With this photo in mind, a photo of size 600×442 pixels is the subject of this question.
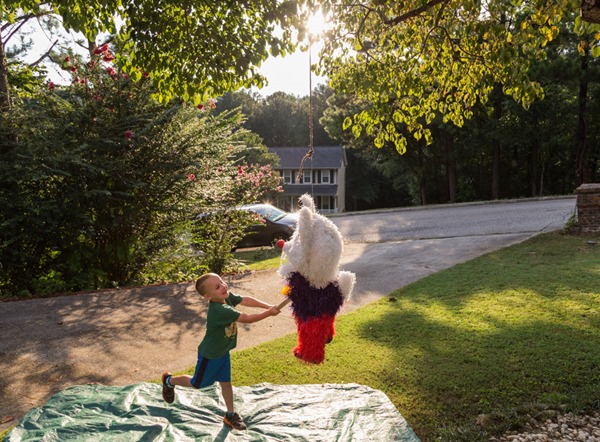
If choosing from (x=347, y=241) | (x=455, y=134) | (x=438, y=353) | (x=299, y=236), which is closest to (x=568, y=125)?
(x=455, y=134)

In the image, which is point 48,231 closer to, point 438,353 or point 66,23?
point 66,23

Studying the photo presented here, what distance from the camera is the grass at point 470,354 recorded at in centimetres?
375

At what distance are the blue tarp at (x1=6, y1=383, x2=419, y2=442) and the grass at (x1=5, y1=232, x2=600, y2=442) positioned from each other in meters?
0.30

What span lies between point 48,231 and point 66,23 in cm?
369

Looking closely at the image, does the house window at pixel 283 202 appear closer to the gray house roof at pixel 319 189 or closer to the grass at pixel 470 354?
the gray house roof at pixel 319 189

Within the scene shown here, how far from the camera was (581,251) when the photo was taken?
9000mm

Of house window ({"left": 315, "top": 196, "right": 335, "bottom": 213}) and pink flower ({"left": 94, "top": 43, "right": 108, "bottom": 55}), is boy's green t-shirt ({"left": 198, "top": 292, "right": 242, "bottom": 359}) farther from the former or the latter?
house window ({"left": 315, "top": 196, "right": 335, "bottom": 213})

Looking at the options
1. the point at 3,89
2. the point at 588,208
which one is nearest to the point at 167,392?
the point at 3,89

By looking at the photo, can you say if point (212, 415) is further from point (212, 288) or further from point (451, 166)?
point (451, 166)

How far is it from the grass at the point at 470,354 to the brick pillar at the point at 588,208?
2.79 metres

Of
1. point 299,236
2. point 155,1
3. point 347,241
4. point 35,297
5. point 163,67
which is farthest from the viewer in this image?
point 347,241

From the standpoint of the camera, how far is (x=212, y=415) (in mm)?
3809

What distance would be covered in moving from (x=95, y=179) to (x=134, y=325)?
10.1 ft

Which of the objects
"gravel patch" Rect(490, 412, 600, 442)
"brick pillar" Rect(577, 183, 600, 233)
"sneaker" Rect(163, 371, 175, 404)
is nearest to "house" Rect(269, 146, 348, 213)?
"brick pillar" Rect(577, 183, 600, 233)
